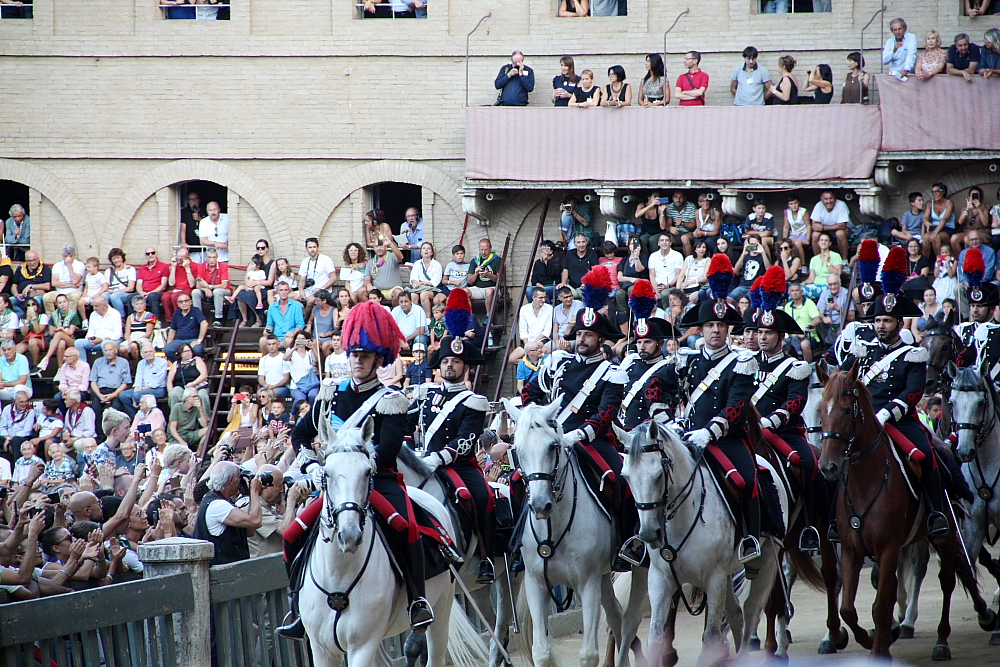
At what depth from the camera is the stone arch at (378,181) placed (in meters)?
23.4

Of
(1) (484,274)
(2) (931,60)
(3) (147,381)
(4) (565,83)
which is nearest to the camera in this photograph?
(3) (147,381)

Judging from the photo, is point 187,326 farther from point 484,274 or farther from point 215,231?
point 484,274

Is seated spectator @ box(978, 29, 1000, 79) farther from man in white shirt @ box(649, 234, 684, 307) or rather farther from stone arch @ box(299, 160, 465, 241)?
stone arch @ box(299, 160, 465, 241)

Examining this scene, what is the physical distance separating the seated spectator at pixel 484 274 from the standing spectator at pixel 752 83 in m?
5.03

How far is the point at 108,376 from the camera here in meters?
19.4

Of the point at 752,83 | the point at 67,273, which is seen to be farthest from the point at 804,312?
the point at 67,273

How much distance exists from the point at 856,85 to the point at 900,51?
0.89 meters

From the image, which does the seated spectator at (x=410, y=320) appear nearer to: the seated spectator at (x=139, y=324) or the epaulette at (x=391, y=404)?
the seated spectator at (x=139, y=324)

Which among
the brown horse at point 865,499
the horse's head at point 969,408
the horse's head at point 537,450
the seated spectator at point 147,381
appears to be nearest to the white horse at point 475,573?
the horse's head at point 537,450

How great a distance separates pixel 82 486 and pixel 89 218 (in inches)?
552

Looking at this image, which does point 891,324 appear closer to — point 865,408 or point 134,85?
point 865,408

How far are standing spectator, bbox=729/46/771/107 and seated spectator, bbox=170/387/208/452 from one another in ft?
34.2

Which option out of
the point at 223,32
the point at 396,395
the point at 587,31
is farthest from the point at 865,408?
the point at 223,32

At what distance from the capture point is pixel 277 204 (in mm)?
23641
